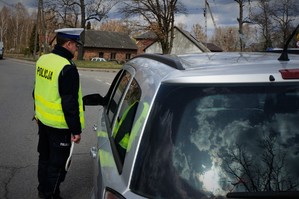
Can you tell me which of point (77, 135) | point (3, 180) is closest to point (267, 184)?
point (77, 135)

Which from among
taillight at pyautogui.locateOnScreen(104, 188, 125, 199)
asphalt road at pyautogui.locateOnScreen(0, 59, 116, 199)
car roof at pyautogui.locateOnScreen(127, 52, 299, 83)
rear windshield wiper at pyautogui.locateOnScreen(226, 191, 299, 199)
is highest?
car roof at pyautogui.locateOnScreen(127, 52, 299, 83)

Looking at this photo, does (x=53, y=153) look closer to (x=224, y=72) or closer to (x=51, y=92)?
(x=51, y=92)

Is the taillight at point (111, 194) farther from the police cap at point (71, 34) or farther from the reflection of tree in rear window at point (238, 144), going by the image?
the police cap at point (71, 34)

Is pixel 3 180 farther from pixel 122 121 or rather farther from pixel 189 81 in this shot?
pixel 189 81

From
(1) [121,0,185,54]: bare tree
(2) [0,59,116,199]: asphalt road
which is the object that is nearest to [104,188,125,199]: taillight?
(2) [0,59,116,199]: asphalt road

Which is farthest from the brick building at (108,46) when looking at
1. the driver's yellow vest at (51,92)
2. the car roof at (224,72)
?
the car roof at (224,72)

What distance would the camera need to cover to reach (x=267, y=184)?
6.36 feet

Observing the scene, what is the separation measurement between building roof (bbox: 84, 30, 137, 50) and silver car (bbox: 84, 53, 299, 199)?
3196 inches

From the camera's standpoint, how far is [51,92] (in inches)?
159

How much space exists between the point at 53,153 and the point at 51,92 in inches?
24.7

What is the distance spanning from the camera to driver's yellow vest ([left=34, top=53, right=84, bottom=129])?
158 inches

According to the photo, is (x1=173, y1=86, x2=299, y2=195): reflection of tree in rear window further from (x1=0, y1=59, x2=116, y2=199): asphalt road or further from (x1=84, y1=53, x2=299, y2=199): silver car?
(x1=0, y1=59, x2=116, y2=199): asphalt road

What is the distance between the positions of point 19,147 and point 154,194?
230 inches

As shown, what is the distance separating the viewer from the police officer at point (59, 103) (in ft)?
13.1
